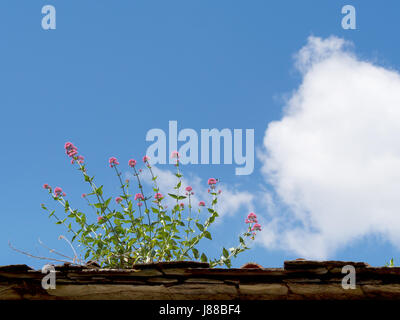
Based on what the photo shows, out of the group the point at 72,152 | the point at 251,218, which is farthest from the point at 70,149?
the point at 251,218

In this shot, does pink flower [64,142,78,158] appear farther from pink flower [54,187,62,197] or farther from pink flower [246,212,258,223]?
pink flower [246,212,258,223]

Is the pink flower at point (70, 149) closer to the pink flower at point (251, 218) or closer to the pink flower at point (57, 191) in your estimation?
the pink flower at point (57, 191)

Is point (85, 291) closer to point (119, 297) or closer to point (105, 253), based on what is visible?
point (119, 297)

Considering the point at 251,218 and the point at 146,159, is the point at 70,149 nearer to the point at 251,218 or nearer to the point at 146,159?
the point at 146,159

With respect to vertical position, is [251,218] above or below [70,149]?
below

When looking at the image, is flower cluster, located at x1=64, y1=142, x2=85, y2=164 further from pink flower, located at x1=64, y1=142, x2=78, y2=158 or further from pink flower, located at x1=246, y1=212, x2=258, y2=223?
pink flower, located at x1=246, y1=212, x2=258, y2=223

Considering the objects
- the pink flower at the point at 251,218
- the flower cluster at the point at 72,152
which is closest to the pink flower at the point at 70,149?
the flower cluster at the point at 72,152

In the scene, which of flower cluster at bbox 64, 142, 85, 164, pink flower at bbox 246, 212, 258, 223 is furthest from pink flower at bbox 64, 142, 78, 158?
pink flower at bbox 246, 212, 258, 223

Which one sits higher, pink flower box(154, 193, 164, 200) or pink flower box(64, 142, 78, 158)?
pink flower box(64, 142, 78, 158)

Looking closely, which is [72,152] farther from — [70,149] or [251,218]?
[251,218]

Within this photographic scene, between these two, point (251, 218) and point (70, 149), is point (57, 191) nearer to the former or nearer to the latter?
point (70, 149)

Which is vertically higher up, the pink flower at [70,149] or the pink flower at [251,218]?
the pink flower at [70,149]
